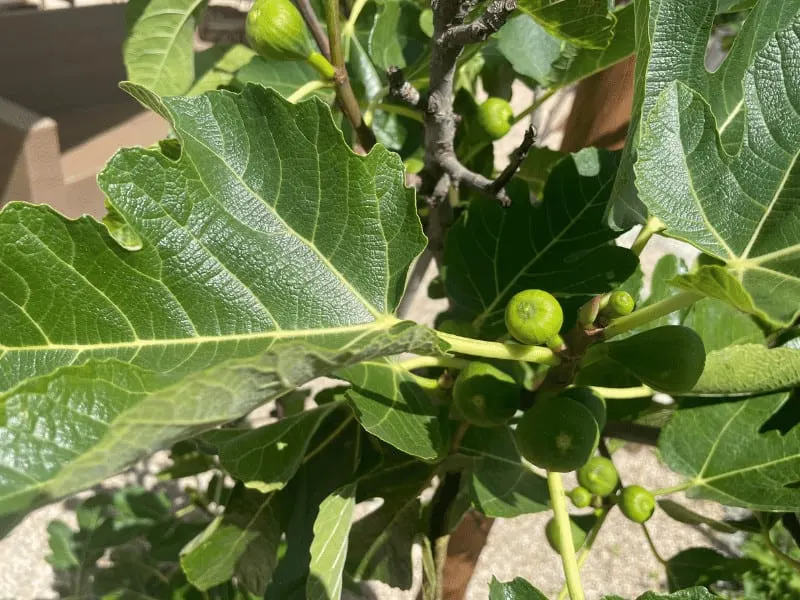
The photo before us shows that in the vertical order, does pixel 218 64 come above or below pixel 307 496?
above

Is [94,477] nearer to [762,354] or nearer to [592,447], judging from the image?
[592,447]

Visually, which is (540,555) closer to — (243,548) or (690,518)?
(690,518)

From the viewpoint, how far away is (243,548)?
65 cm

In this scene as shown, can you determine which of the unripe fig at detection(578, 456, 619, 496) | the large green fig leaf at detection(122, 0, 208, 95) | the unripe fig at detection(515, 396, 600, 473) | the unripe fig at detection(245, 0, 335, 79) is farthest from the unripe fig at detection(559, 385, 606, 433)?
the large green fig leaf at detection(122, 0, 208, 95)

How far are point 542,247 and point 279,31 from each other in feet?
0.87

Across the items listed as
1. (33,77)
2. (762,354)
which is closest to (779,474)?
(762,354)

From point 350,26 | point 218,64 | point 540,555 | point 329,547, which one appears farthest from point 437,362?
point 540,555

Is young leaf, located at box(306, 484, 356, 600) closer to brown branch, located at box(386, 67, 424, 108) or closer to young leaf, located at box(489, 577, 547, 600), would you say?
young leaf, located at box(489, 577, 547, 600)

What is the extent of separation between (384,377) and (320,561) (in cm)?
14

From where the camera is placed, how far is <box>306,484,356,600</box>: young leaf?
50cm

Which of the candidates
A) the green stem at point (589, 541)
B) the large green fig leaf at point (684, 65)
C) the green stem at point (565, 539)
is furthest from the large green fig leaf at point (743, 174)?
the green stem at point (589, 541)

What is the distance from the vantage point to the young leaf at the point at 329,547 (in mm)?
501

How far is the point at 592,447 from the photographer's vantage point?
49cm

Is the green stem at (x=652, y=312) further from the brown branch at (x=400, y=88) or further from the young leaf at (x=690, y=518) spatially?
the young leaf at (x=690, y=518)
